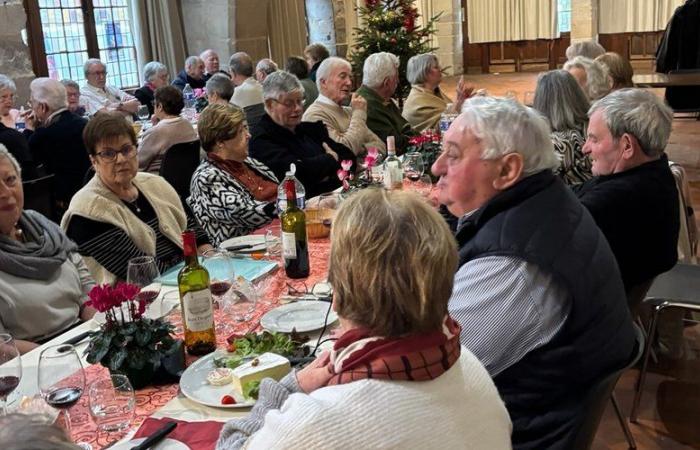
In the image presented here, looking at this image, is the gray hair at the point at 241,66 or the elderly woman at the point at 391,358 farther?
the gray hair at the point at 241,66

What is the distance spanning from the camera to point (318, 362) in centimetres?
134

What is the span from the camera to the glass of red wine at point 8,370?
5.18 ft

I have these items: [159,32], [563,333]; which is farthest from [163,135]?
[159,32]

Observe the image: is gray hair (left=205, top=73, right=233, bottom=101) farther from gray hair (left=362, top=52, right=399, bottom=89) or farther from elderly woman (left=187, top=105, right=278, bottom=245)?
elderly woman (left=187, top=105, right=278, bottom=245)

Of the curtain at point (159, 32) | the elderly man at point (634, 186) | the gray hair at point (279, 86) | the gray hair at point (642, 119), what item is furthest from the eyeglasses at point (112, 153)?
the curtain at point (159, 32)

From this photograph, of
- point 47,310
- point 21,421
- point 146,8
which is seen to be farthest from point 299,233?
point 146,8

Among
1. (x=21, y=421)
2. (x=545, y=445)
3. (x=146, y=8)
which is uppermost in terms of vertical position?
(x=146, y=8)

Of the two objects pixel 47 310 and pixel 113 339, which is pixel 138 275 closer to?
pixel 113 339

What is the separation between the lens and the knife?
1460 mm

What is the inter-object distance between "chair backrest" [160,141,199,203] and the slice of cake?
3212mm

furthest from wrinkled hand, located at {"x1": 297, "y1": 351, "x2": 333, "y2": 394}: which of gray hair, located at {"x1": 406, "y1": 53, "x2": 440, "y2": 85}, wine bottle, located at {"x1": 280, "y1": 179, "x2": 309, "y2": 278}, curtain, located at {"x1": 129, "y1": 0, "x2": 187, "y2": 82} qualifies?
curtain, located at {"x1": 129, "y1": 0, "x2": 187, "y2": 82}

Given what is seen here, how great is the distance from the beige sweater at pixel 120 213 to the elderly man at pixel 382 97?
2373 millimetres

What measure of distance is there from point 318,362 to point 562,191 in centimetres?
84

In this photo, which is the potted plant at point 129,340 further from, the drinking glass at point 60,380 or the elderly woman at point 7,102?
the elderly woman at point 7,102
